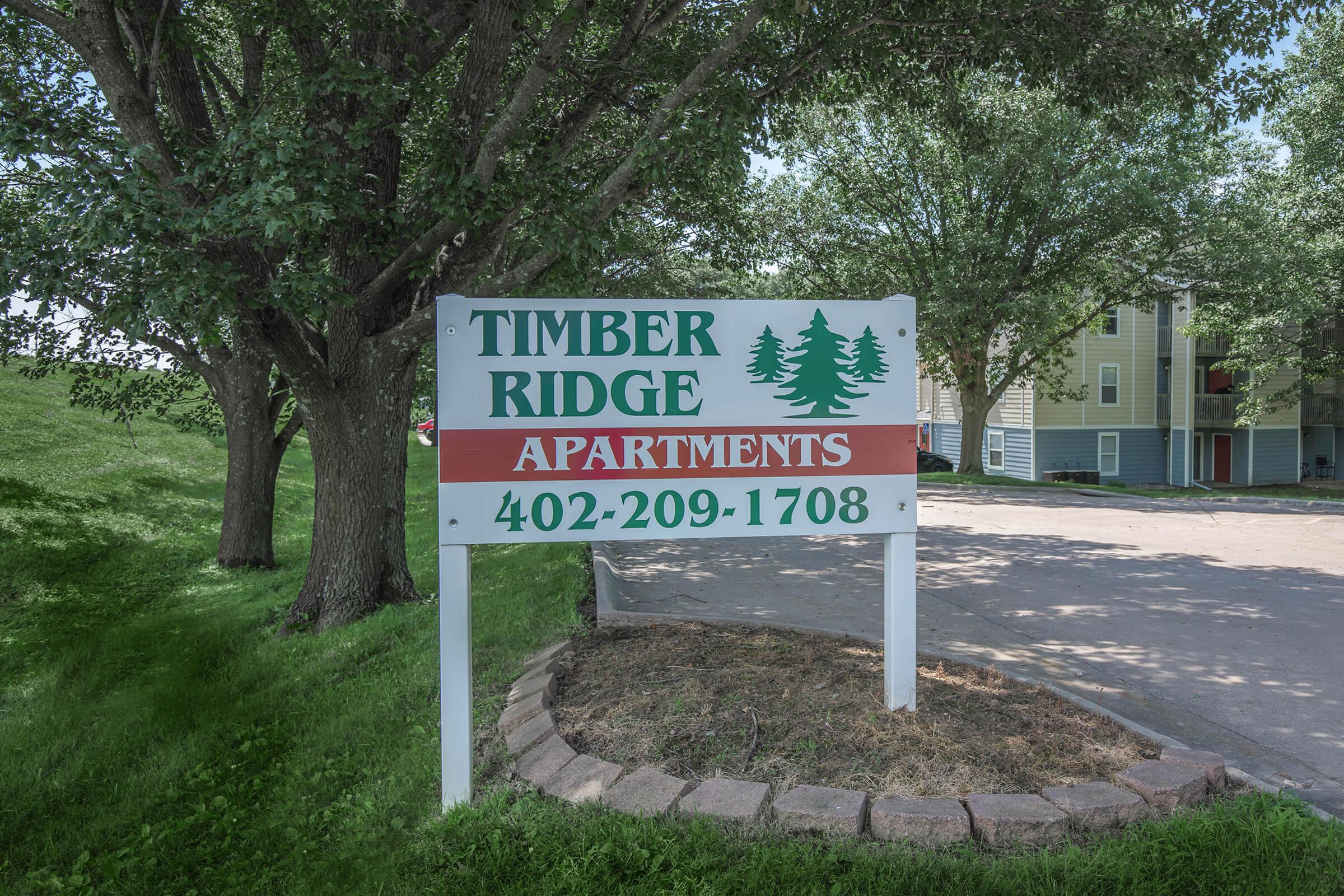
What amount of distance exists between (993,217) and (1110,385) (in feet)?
37.9

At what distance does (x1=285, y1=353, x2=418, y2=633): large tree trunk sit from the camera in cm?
633

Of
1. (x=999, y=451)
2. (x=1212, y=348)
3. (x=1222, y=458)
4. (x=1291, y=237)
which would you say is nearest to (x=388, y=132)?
(x=1291, y=237)

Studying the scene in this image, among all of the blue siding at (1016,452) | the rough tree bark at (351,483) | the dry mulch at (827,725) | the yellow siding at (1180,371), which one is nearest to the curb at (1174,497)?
the blue siding at (1016,452)

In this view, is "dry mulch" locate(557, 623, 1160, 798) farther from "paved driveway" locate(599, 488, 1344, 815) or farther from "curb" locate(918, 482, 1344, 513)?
"curb" locate(918, 482, 1344, 513)

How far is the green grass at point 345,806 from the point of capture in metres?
2.79

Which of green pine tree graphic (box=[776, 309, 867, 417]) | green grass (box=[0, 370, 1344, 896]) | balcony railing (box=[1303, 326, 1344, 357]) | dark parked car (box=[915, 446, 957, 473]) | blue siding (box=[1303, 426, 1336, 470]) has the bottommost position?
green grass (box=[0, 370, 1344, 896])

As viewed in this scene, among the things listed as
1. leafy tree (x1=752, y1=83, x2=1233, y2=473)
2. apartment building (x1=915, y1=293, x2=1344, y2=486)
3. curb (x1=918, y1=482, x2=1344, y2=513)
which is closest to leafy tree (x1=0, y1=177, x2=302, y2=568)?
leafy tree (x1=752, y1=83, x2=1233, y2=473)

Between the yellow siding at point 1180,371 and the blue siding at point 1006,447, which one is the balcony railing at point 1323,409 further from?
the blue siding at point 1006,447

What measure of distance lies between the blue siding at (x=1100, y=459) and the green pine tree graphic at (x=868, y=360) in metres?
25.4

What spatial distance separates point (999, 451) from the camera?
28.9 m

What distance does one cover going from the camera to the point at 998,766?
3.39m

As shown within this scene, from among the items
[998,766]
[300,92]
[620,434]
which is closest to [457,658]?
[620,434]

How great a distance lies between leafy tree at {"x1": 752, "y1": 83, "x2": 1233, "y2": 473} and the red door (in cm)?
A: 1121

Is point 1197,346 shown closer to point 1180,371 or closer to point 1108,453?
point 1180,371
